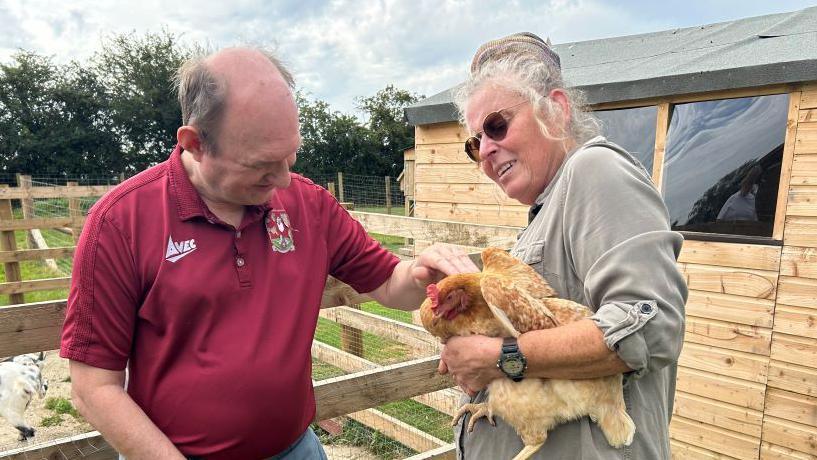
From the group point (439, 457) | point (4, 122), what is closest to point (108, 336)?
point (439, 457)

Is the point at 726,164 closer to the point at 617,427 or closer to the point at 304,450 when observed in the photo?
the point at 617,427

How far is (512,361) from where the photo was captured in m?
1.21

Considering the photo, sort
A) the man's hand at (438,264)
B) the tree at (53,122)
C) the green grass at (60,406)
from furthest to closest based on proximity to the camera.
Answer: the tree at (53,122), the green grass at (60,406), the man's hand at (438,264)

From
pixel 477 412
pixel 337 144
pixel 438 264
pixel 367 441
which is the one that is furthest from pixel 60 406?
pixel 337 144

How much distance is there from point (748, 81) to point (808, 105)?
0.43 metres

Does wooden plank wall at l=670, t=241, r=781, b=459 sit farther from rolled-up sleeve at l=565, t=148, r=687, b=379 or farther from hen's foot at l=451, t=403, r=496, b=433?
hen's foot at l=451, t=403, r=496, b=433

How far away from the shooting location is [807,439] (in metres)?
3.62

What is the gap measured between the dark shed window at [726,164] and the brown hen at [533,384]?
11.1ft

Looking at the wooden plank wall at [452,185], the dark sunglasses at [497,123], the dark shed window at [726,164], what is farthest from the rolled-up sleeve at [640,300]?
the wooden plank wall at [452,185]

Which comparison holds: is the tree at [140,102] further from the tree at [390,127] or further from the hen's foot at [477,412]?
the hen's foot at [477,412]

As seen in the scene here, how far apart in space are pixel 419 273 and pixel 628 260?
0.85m

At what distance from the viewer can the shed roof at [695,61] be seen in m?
3.46

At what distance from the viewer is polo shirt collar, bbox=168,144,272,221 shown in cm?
135

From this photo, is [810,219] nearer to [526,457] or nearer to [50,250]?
[526,457]
